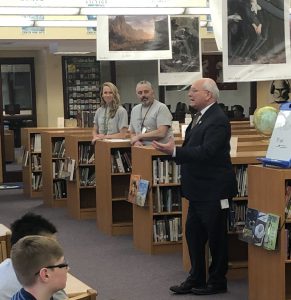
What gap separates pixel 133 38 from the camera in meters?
9.05

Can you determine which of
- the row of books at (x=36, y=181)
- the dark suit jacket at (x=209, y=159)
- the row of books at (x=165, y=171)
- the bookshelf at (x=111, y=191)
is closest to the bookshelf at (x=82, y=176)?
the bookshelf at (x=111, y=191)

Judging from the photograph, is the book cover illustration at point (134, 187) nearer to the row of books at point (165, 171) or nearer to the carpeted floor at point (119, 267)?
the row of books at point (165, 171)

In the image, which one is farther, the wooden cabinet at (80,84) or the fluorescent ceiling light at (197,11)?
the wooden cabinet at (80,84)

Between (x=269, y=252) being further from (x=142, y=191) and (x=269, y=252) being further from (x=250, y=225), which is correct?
(x=142, y=191)

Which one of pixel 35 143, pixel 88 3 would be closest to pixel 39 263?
pixel 88 3

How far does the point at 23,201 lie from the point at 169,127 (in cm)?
463

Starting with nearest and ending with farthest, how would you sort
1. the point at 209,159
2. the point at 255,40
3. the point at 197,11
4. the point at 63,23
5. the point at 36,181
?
the point at 209,159, the point at 255,40, the point at 197,11, the point at 63,23, the point at 36,181

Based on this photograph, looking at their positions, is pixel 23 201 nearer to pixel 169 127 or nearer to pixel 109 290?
pixel 169 127

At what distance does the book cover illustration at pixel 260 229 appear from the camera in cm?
502

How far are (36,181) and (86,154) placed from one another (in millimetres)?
2602

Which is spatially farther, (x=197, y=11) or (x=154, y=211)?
(x=197, y=11)

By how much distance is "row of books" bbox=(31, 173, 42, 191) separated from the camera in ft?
38.9

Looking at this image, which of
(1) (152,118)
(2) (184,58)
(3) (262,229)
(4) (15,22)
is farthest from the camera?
(4) (15,22)

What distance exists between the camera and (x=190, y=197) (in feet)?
18.3
